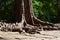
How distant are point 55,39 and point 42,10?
5.92 metres

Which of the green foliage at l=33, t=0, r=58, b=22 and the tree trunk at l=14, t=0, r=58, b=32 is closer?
the tree trunk at l=14, t=0, r=58, b=32


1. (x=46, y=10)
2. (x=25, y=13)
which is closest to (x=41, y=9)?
(x=46, y=10)

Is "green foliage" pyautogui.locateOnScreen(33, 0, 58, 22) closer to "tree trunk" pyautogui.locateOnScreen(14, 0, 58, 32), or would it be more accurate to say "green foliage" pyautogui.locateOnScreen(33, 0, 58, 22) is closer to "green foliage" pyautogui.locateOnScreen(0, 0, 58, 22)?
"green foliage" pyautogui.locateOnScreen(0, 0, 58, 22)

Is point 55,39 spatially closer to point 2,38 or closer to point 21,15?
point 2,38

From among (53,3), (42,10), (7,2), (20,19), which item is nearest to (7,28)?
(20,19)

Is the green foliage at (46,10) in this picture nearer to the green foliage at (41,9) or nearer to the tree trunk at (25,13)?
the green foliage at (41,9)

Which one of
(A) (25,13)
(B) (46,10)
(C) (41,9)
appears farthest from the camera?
(B) (46,10)

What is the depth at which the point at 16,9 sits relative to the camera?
6.99 metres

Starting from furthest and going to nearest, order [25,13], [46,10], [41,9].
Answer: [46,10]
[41,9]
[25,13]

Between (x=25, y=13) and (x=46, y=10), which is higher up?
(x=25, y=13)

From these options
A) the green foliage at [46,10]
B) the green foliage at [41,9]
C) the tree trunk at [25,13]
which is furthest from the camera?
the green foliage at [46,10]

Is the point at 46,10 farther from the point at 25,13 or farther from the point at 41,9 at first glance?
the point at 25,13

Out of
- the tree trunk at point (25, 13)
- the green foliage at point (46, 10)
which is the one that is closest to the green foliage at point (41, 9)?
the green foliage at point (46, 10)

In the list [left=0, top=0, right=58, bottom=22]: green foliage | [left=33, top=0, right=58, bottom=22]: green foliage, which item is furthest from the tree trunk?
[left=33, top=0, right=58, bottom=22]: green foliage
